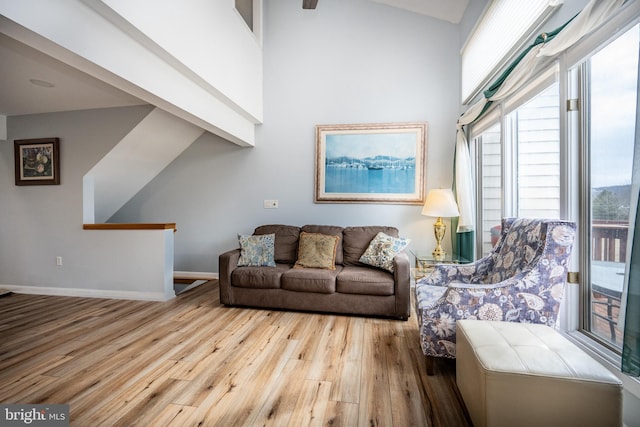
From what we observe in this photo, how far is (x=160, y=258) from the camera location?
348cm

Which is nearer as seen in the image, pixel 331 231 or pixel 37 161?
pixel 331 231

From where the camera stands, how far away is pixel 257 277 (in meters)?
3.06

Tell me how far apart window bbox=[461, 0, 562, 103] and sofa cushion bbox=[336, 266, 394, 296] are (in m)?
2.17

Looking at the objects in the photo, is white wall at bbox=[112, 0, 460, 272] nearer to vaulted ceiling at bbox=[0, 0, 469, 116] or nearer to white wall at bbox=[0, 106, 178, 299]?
vaulted ceiling at bbox=[0, 0, 469, 116]

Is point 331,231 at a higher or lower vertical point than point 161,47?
lower

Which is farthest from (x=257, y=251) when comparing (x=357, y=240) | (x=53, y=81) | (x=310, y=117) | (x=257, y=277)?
(x=53, y=81)

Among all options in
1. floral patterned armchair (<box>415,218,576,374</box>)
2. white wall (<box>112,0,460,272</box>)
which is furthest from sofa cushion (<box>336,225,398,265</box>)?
floral patterned armchair (<box>415,218,576,374</box>)

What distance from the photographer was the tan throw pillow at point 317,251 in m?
3.22

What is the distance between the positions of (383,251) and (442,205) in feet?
2.72

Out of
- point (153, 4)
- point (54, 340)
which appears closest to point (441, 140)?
point (153, 4)

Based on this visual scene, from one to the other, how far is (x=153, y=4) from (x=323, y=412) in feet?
9.17

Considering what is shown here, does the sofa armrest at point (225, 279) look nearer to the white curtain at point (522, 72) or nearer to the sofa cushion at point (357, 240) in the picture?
Result: the sofa cushion at point (357, 240)

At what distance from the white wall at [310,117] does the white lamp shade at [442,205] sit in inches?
22.4

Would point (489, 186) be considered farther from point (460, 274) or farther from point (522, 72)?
point (522, 72)
